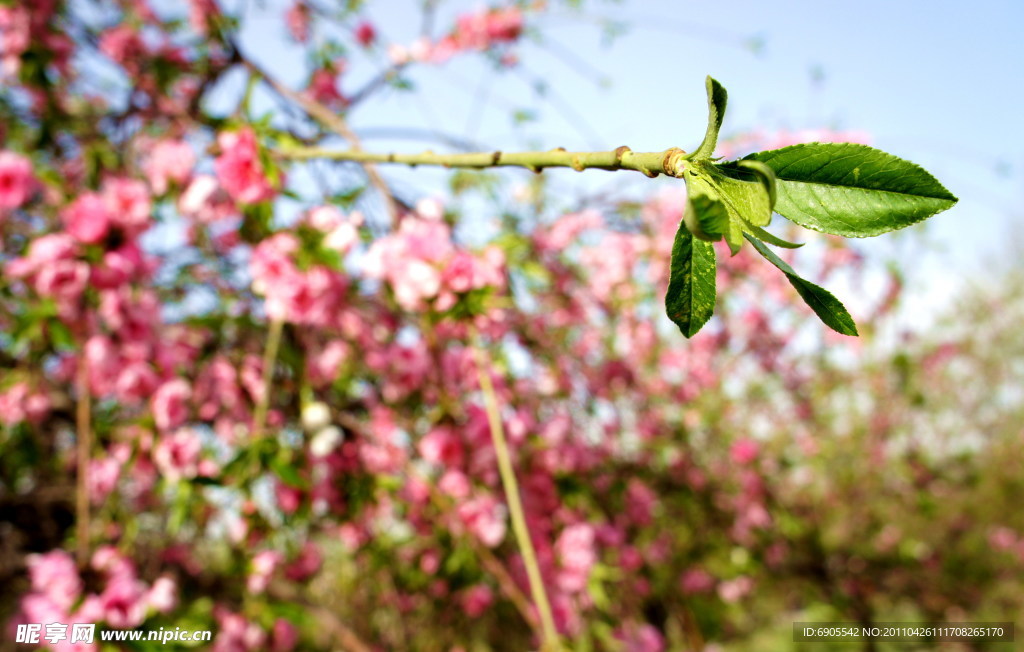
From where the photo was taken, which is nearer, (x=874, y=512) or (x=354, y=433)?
(x=354, y=433)

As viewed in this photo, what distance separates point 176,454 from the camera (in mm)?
1666

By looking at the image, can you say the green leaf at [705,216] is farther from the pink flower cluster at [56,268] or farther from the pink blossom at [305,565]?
the pink blossom at [305,565]

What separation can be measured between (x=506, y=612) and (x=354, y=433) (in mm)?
1181

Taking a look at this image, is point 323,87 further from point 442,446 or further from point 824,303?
point 824,303

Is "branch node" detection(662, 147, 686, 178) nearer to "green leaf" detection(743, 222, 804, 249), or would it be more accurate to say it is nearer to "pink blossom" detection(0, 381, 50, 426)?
"green leaf" detection(743, 222, 804, 249)

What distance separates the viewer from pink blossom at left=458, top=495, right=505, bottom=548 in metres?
1.90

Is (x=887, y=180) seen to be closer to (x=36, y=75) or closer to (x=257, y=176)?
(x=257, y=176)

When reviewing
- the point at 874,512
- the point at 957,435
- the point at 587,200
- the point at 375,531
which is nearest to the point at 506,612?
the point at 375,531

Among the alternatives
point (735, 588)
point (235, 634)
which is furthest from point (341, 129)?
point (735, 588)

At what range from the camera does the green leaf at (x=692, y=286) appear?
44cm

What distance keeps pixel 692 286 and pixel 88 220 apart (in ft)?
5.71

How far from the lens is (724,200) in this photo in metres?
0.41

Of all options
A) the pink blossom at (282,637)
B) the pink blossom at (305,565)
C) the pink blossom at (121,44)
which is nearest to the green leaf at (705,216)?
the pink blossom at (282,637)

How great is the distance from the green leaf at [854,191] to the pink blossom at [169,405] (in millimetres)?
1774
